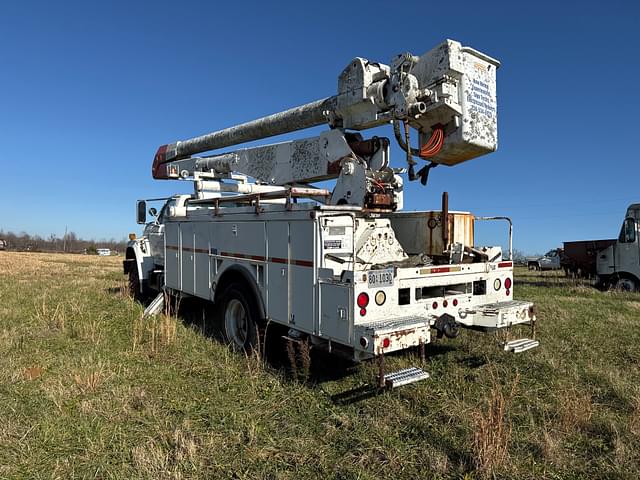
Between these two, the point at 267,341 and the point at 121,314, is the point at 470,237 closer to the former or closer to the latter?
the point at 267,341

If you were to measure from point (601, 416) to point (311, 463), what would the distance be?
103 inches

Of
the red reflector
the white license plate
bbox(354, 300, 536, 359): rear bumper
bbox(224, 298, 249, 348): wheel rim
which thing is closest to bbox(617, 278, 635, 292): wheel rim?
bbox(354, 300, 536, 359): rear bumper


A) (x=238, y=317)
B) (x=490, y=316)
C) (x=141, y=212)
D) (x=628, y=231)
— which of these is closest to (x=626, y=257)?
(x=628, y=231)

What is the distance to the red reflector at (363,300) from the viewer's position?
4.21m

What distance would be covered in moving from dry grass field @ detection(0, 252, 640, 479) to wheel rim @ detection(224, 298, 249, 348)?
22cm

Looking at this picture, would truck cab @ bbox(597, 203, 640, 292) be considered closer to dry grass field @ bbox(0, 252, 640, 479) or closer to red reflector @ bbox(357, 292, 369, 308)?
dry grass field @ bbox(0, 252, 640, 479)

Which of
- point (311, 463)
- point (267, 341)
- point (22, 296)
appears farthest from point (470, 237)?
point (22, 296)

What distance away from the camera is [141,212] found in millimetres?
9859

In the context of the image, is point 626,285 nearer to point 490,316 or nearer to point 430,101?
point 490,316

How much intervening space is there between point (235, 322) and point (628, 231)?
1451 centimetres

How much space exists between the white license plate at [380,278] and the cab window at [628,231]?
14420mm

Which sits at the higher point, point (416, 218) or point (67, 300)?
point (416, 218)

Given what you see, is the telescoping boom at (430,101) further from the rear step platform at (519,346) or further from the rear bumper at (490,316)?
the rear step platform at (519,346)

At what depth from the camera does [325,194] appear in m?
5.66
